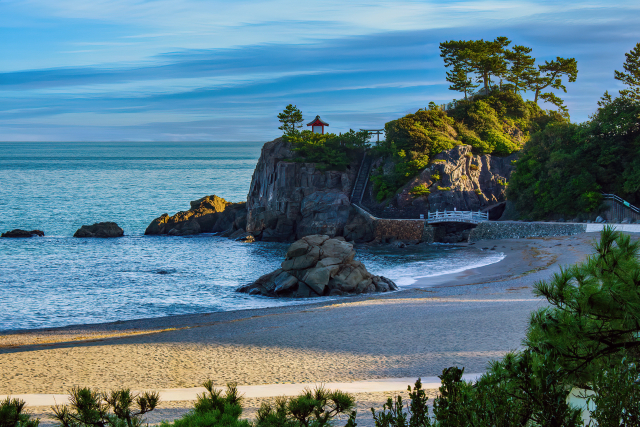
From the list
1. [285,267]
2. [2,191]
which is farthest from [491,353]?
[2,191]

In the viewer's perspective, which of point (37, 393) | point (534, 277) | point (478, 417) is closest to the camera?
point (478, 417)

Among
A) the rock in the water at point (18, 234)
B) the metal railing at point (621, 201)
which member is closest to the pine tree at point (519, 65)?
the metal railing at point (621, 201)

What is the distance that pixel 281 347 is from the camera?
12.9m

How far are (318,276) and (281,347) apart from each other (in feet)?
41.0

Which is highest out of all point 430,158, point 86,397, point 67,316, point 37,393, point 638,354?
point 430,158

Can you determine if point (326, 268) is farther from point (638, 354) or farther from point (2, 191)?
point (2, 191)

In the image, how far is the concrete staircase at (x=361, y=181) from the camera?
52.3 m

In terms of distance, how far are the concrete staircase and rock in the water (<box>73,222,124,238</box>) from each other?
77.3ft

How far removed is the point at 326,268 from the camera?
2581 cm

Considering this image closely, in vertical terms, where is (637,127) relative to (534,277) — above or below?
above

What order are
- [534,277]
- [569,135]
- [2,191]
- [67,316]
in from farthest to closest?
[2,191]
[569,135]
[534,277]
[67,316]

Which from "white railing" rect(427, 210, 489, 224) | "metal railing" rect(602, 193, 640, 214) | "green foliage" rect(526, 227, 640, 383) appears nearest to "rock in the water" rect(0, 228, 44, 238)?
"white railing" rect(427, 210, 489, 224)

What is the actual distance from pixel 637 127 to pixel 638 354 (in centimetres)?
3918

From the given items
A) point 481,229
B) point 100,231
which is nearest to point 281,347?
point 481,229
